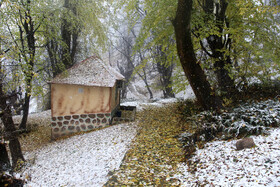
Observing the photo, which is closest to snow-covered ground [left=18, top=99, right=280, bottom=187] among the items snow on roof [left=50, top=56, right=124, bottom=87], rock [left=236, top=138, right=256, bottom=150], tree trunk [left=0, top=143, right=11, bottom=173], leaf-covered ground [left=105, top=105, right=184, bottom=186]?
rock [left=236, top=138, right=256, bottom=150]

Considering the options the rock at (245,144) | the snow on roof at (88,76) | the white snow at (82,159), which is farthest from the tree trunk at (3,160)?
the snow on roof at (88,76)

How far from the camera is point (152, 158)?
5.13 m

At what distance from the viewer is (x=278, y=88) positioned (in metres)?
7.51

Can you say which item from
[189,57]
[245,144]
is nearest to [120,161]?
[245,144]

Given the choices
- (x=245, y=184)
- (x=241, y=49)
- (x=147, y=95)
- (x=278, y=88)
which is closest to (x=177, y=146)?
(x=245, y=184)

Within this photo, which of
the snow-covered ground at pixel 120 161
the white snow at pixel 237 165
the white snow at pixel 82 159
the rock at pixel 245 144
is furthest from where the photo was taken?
the white snow at pixel 82 159

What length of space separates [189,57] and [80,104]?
5661 mm

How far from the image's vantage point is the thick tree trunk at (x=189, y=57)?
5520mm

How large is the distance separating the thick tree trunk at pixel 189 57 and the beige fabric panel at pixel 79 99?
423 cm

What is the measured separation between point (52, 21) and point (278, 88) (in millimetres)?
10395

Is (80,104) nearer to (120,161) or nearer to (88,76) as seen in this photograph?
(88,76)

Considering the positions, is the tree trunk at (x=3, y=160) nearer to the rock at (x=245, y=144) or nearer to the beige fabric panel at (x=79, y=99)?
the rock at (x=245, y=144)

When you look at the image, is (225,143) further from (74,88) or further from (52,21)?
(52,21)

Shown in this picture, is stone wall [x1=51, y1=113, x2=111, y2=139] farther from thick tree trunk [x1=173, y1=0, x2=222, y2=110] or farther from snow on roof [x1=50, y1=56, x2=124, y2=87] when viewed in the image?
thick tree trunk [x1=173, y1=0, x2=222, y2=110]
